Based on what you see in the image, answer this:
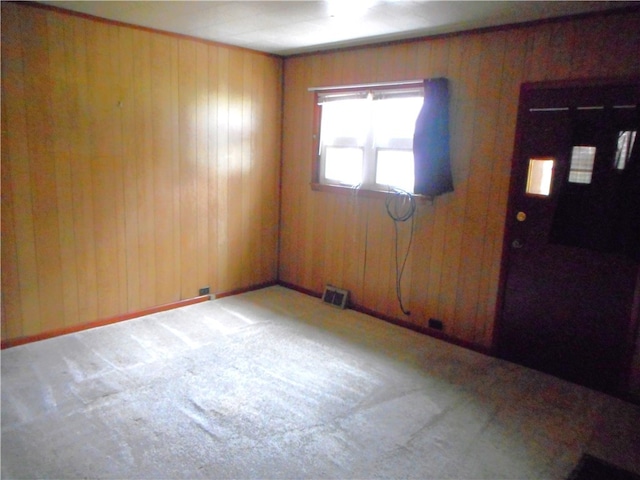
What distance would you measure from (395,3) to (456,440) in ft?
8.64

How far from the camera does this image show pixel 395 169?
4125mm

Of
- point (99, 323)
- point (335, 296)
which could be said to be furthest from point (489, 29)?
point (99, 323)

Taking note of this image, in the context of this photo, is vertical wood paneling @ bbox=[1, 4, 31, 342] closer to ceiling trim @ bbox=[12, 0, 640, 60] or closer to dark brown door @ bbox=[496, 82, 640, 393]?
ceiling trim @ bbox=[12, 0, 640, 60]

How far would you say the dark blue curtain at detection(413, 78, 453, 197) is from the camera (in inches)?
142

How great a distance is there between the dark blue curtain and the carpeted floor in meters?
1.32

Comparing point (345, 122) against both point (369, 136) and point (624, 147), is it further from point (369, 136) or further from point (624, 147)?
point (624, 147)

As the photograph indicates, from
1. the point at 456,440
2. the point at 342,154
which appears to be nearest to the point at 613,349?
the point at 456,440

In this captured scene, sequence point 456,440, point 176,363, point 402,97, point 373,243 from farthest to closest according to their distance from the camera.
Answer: point 373,243 → point 402,97 → point 176,363 → point 456,440

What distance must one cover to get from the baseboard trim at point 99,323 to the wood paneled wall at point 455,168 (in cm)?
130

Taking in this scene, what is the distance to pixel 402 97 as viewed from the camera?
3.96 m

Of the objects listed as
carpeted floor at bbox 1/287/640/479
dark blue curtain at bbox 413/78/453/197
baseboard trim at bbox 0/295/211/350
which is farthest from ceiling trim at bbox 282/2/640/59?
baseboard trim at bbox 0/295/211/350

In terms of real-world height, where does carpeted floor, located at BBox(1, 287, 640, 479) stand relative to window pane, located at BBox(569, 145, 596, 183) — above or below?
below

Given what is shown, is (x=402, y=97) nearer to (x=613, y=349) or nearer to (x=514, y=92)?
(x=514, y=92)

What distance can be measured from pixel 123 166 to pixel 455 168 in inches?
107
